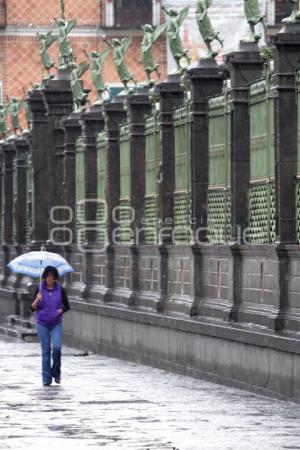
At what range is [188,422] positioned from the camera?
20.0 metres

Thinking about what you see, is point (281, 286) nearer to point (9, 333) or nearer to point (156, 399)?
point (156, 399)

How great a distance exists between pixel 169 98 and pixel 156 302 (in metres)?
2.83

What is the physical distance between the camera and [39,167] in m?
41.0

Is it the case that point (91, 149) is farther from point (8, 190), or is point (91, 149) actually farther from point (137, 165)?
point (8, 190)

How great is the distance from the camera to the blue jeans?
26.1m

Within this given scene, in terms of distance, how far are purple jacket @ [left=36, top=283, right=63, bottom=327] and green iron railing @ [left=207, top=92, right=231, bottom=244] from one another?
211 centimetres

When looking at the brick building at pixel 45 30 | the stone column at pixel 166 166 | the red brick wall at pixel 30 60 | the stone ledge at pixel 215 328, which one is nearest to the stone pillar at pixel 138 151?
the stone ledge at pixel 215 328

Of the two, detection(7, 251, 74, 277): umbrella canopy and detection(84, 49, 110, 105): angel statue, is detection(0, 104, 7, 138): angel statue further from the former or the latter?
detection(7, 251, 74, 277): umbrella canopy

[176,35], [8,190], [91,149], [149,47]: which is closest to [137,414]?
[176,35]

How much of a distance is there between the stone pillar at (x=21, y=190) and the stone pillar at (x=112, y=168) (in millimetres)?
11138

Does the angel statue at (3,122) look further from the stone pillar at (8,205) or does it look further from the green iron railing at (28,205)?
the green iron railing at (28,205)

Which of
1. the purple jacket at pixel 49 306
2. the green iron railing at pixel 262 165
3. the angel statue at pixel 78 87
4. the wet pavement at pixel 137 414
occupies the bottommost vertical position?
the wet pavement at pixel 137 414

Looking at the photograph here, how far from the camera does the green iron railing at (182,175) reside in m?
28.2

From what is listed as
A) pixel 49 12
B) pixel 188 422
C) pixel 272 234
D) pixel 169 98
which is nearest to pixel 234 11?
pixel 49 12
